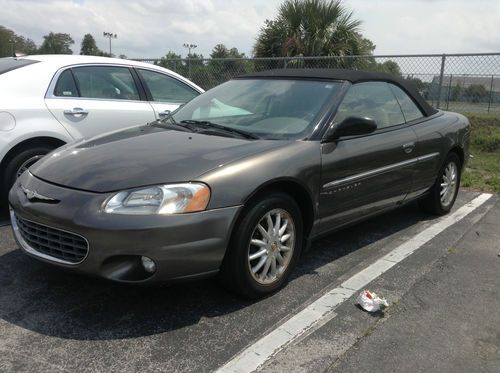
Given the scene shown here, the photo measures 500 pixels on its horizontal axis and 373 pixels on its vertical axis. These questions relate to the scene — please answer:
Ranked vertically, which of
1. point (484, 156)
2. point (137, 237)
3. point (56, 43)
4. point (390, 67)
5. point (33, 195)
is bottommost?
point (484, 156)

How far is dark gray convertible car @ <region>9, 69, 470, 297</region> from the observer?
2895mm

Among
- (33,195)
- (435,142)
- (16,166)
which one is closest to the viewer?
(33,195)

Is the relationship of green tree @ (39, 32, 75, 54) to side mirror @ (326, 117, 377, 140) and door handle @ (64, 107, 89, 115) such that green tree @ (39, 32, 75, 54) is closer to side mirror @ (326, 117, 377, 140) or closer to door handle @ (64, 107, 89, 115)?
door handle @ (64, 107, 89, 115)

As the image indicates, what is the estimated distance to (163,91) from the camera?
5.95 m

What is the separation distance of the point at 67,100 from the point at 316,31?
922cm

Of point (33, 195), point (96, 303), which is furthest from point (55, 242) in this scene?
point (96, 303)

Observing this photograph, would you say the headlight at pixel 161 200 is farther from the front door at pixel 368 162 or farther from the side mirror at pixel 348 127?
the side mirror at pixel 348 127

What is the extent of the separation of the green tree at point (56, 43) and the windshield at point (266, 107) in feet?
253

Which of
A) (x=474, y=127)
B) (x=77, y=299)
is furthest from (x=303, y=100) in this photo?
(x=474, y=127)

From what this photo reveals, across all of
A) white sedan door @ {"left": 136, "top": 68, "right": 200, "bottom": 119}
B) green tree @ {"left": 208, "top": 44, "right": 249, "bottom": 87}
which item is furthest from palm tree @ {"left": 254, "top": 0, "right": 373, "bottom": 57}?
white sedan door @ {"left": 136, "top": 68, "right": 200, "bottom": 119}

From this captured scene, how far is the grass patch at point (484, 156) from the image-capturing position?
711 centimetres

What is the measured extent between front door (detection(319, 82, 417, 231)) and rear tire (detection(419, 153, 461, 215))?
77 cm

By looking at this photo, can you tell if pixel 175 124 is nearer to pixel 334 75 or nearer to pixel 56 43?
pixel 334 75

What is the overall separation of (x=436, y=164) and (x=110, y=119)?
326 cm
